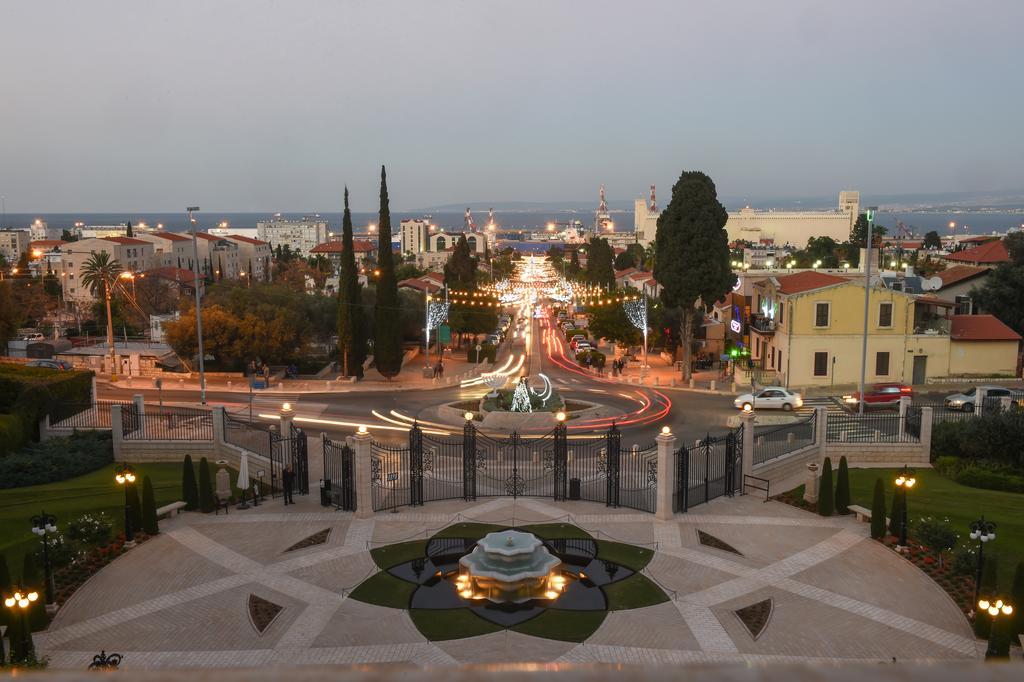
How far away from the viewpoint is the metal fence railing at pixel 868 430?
2925 centimetres

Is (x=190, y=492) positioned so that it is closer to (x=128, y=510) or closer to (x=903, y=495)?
(x=128, y=510)

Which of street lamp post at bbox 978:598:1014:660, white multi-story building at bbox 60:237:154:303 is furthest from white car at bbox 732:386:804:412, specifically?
white multi-story building at bbox 60:237:154:303

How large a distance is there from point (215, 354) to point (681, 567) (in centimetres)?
3736

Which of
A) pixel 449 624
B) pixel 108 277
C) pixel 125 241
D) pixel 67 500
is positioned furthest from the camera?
pixel 125 241

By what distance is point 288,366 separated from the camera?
170 feet

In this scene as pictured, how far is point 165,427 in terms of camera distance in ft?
100.0

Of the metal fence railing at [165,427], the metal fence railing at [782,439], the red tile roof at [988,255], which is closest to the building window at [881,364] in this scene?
the metal fence railing at [782,439]

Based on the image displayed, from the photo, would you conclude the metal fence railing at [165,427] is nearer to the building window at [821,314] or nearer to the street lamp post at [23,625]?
the street lamp post at [23,625]

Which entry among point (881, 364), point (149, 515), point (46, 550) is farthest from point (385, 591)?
point (881, 364)

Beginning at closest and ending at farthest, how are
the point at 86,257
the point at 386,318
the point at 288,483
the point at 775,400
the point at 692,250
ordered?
1. the point at 288,483
2. the point at 775,400
3. the point at 692,250
4. the point at 386,318
5. the point at 86,257


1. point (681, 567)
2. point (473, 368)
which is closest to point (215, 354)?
point (473, 368)

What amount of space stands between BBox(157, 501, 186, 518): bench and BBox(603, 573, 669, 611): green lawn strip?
509 inches

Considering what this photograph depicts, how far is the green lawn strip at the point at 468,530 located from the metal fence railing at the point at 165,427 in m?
12.6

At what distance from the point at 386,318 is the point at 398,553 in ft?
97.9
